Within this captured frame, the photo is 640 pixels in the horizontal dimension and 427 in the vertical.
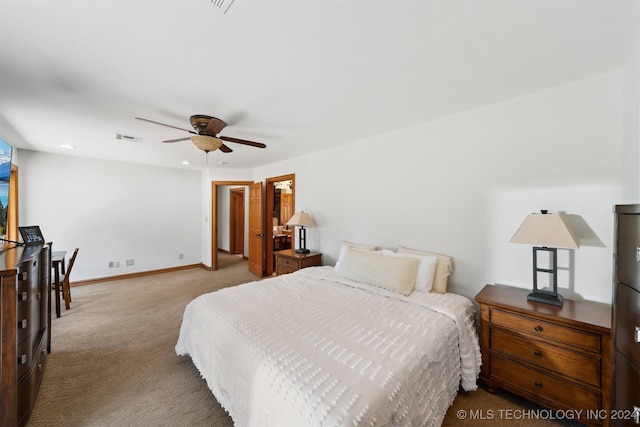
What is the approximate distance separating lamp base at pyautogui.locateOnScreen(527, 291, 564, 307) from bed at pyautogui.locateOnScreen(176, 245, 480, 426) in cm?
46

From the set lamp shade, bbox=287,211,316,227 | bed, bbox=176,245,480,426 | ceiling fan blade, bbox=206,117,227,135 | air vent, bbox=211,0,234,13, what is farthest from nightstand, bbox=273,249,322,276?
air vent, bbox=211,0,234,13

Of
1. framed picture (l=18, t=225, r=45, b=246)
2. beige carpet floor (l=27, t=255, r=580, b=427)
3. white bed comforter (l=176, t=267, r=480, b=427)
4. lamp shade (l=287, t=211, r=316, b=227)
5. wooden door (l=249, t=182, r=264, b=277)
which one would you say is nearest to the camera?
white bed comforter (l=176, t=267, r=480, b=427)

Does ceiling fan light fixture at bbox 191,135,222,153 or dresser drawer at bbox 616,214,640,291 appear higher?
ceiling fan light fixture at bbox 191,135,222,153

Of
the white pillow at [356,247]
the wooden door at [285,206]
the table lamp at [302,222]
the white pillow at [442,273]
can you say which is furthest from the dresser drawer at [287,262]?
the wooden door at [285,206]

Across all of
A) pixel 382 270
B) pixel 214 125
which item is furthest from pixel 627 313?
pixel 214 125

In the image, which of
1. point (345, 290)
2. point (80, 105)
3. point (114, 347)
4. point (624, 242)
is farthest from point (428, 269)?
point (80, 105)

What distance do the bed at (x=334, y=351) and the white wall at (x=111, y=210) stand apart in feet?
12.3

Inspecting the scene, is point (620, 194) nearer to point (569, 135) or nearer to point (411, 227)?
point (569, 135)

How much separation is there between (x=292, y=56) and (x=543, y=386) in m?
2.75

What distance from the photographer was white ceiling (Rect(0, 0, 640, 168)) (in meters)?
1.18

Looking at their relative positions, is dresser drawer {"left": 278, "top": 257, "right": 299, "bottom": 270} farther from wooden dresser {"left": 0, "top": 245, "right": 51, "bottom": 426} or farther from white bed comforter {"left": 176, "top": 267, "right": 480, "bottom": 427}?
wooden dresser {"left": 0, "top": 245, "right": 51, "bottom": 426}

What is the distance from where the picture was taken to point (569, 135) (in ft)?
6.12

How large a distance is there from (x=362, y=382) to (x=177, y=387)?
166 cm

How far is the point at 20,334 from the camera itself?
4.79ft
